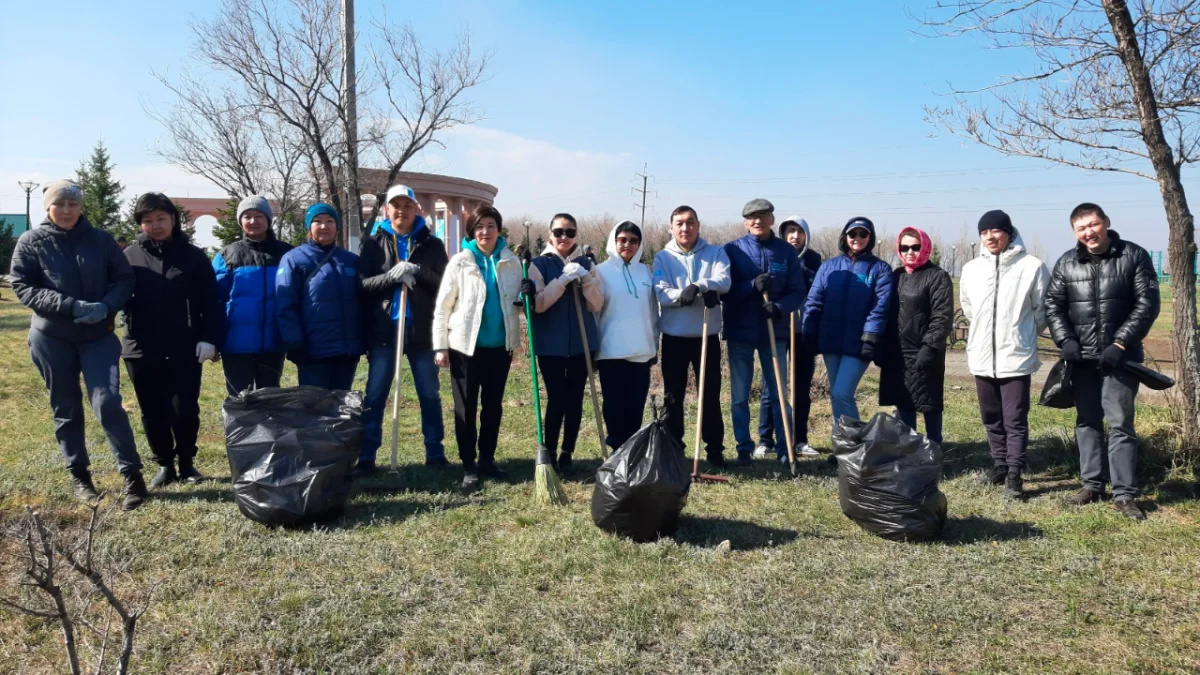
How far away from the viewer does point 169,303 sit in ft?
16.0

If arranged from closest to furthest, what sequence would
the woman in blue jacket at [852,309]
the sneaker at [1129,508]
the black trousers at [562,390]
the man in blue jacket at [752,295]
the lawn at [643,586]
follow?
the lawn at [643,586] → the sneaker at [1129,508] → the black trousers at [562,390] → the woman in blue jacket at [852,309] → the man in blue jacket at [752,295]

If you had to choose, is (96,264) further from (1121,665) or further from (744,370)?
(1121,665)

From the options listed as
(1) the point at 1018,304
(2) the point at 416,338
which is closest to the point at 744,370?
(1) the point at 1018,304

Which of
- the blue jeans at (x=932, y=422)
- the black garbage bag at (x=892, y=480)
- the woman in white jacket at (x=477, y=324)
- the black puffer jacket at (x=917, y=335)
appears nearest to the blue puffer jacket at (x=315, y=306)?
the woman in white jacket at (x=477, y=324)

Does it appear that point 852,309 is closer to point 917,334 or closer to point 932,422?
point 917,334

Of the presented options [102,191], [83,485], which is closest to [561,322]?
[83,485]

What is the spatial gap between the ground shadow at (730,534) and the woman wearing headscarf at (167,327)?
121 inches

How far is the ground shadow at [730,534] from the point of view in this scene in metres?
4.08

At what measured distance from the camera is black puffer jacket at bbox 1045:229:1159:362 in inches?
177

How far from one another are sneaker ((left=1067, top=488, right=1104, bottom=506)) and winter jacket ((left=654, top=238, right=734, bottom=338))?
2.38 meters

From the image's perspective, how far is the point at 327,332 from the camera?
5078 mm

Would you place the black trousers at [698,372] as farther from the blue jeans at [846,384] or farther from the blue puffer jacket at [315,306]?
the blue puffer jacket at [315,306]

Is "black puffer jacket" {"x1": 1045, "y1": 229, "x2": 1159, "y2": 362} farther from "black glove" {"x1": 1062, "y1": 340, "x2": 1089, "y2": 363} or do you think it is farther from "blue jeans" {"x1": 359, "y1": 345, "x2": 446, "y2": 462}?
"blue jeans" {"x1": 359, "y1": 345, "x2": 446, "y2": 462}

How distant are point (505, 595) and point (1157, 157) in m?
4.77
